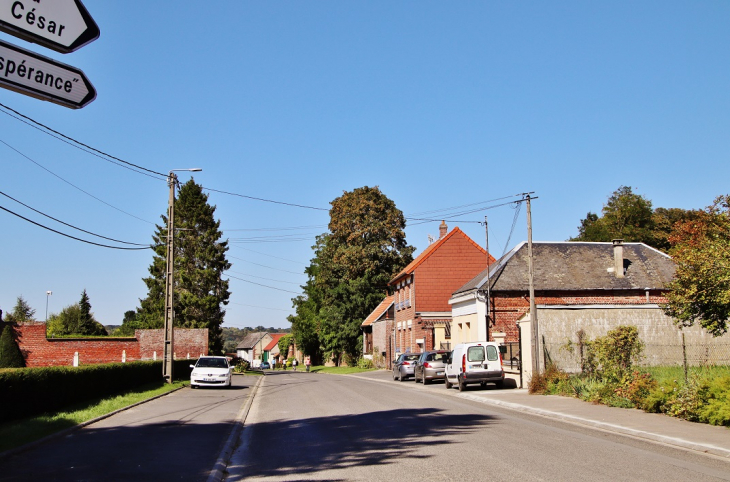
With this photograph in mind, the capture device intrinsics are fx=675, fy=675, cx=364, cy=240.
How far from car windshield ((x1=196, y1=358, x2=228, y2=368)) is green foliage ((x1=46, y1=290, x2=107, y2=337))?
55658mm

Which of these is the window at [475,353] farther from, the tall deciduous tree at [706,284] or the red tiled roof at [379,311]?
the red tiled roof at [379,311]

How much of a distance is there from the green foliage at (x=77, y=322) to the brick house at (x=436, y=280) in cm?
4822

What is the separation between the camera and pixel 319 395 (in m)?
25.9

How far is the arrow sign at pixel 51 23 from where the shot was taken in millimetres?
4605

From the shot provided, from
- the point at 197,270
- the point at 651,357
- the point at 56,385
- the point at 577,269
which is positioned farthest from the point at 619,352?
the point at 197,270


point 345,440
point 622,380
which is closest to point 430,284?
point 622,380

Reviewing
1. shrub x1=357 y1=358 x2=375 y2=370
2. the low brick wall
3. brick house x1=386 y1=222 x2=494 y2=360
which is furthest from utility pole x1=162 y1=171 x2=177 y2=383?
shrub x1=357 y1=358 x2=375 y2=370

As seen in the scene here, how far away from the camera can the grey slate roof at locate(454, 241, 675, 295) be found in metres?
37.0

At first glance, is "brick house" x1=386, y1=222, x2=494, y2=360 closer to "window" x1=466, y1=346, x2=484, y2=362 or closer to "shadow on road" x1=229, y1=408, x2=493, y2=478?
"window" x1=466, y1=346, x2=484, y2=362

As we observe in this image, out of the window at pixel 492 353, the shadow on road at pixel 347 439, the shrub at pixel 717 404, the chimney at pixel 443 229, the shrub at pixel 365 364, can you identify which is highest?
the chimney at pixel 443 229

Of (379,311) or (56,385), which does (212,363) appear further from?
(379,311)

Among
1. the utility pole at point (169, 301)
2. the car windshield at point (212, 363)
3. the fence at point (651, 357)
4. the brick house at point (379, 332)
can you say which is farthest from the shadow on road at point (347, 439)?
the brick house at point (379, 332)

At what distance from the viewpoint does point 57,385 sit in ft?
57.7

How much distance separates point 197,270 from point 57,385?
4331 cm
